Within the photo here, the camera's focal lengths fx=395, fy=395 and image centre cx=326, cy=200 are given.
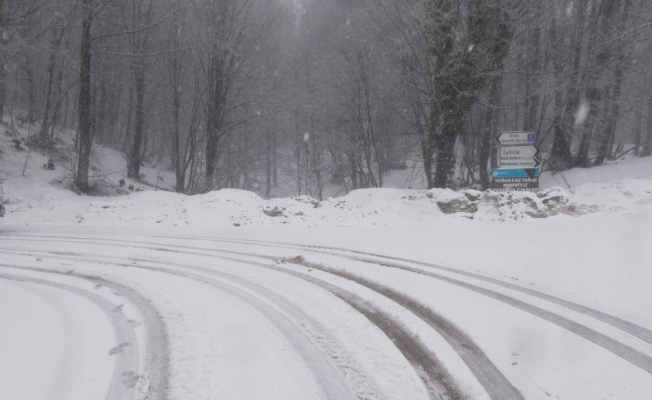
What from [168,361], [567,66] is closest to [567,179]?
[567,66]

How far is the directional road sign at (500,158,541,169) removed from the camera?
12.6 meters

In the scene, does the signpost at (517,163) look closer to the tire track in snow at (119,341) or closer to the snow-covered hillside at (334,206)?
the snow-covered hillside at (334,206)

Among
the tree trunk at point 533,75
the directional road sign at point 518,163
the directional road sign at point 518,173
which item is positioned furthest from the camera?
the tree trunk at point 533,75

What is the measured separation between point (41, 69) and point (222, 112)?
15068 millimetres

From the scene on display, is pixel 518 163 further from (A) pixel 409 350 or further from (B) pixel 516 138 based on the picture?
(A) pixel 409 350

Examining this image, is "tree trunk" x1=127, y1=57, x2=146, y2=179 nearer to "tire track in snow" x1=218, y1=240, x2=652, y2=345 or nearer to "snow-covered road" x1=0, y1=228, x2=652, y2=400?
"tire track in snow" x1=218, y1=240, x2=652, y2=345

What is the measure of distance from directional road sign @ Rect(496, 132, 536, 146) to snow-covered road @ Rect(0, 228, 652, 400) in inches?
296

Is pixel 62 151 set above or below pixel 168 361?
above

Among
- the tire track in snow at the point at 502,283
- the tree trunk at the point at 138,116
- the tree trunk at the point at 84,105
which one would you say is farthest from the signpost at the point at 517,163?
the tree trunk at the point at 138,116

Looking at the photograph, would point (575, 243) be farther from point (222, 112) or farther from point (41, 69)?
point (41, 69)

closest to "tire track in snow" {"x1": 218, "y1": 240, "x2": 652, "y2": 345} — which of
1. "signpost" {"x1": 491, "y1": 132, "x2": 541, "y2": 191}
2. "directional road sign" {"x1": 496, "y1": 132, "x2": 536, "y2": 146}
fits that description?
"signpost" {"x1": 491, "y1": 132, "x2": 541, "y2": 191}

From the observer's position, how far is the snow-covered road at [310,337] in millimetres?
3176

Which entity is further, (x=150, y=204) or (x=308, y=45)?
(x=308, y=45)

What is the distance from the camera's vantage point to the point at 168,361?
3600 millimetres
